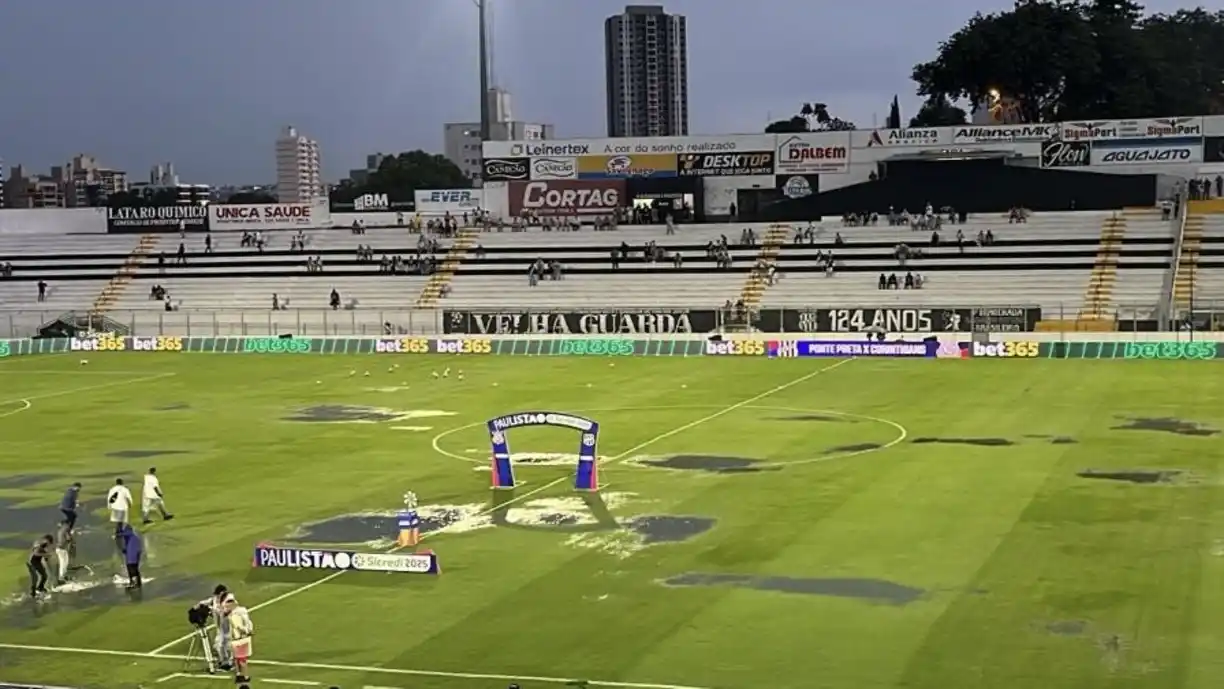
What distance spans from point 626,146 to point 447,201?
709 inches

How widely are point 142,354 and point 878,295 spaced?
3877 centimetres

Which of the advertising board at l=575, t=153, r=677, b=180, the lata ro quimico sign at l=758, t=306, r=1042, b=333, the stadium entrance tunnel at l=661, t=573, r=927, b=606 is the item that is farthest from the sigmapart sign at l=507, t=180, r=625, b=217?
the stadium entrance tunnel at l=661, t=573, r=927, b=606

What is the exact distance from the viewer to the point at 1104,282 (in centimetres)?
7831

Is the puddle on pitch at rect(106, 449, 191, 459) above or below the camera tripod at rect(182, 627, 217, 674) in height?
below

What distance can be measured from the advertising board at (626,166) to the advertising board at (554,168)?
0.47 m

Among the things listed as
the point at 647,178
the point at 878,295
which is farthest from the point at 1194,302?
the point at 647,178

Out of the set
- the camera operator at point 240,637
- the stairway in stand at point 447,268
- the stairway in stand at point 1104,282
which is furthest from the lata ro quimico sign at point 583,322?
the camera operator at point 240,637

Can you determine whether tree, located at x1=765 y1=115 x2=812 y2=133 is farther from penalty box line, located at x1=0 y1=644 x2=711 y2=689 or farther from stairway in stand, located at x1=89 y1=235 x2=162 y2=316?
penalty box line, located at x1=0 y1=644 x2=711 y2=689

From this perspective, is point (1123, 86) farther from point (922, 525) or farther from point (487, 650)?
point (487, 650)

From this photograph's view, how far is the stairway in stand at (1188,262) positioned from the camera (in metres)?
74.1

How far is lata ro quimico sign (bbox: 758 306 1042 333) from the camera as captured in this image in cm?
7288

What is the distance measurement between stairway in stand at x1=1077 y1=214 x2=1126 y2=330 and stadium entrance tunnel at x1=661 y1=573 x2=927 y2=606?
1951 inches

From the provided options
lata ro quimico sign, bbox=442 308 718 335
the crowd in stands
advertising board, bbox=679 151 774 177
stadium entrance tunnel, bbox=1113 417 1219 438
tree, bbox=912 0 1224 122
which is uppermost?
tree, bbox=912 0 1224 122

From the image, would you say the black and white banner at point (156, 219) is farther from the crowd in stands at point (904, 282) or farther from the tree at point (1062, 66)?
the tree at point (1062, 66)
